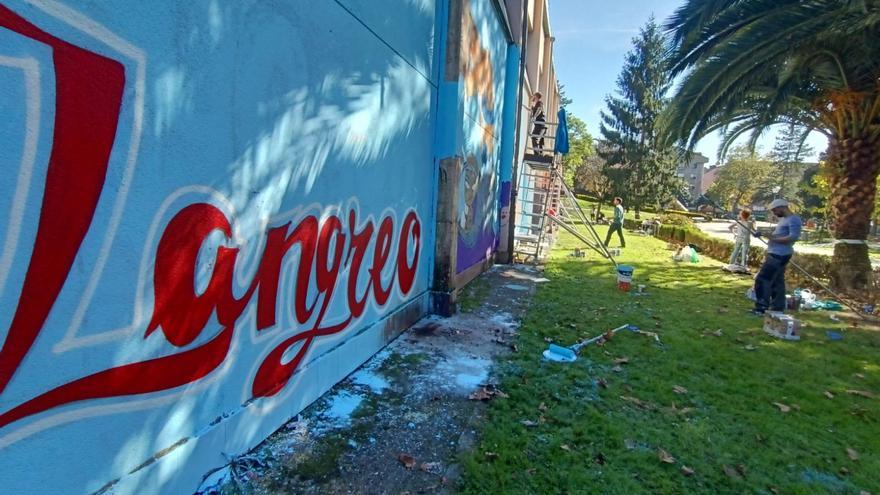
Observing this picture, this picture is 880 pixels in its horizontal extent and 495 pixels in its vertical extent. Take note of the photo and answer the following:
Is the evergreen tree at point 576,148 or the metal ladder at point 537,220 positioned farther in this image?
the evergreen tree at point 576,148

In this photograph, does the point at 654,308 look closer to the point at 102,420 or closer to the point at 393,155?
the point at 393,155

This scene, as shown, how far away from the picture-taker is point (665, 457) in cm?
343

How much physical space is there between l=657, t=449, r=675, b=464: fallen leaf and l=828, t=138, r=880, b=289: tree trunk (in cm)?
904

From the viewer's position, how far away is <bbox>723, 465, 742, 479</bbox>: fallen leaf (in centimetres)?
330

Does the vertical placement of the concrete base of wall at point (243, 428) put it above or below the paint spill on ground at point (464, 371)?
above

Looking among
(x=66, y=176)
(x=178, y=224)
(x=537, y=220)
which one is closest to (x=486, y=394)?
(x=178, y=224)

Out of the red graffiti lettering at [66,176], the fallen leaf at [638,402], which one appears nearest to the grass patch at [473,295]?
the fallen leaf at [638,402]

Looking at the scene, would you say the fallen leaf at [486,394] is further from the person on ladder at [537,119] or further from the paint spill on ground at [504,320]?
the person on ladder at [537,119]

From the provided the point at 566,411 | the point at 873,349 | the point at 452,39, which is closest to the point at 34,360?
the point at 566,411

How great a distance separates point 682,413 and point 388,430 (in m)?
2.65

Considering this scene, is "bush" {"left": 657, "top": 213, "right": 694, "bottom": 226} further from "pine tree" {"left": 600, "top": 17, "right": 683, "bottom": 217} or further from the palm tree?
the palm tree

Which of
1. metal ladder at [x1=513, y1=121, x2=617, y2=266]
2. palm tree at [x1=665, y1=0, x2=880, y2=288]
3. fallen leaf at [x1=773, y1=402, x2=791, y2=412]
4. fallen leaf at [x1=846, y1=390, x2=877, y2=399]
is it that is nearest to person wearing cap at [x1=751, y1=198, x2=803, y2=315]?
palm tree at [x1=665, y1=0, x2=880, y2=288]

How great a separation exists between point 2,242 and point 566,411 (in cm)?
385

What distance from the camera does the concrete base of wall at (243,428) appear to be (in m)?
2.36
